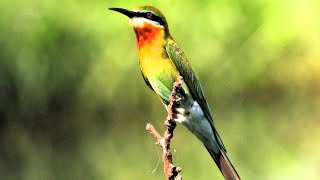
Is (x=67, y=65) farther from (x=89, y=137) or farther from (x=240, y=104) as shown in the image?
(x=240, y=104)

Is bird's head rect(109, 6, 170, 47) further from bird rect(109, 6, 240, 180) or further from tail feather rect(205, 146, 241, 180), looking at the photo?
tail feather rect(205, 146, 241, 180)

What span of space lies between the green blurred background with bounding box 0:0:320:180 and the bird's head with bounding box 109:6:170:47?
6882 millimetres

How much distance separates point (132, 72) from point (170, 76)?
8115mm

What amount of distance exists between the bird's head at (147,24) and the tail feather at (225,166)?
51cm

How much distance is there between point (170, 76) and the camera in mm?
4270

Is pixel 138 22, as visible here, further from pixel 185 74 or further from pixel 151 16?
pixel 185 74

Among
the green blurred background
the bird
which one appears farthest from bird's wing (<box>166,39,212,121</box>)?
the green blurred background

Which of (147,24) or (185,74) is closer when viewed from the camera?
(147,24)

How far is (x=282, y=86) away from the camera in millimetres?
14148

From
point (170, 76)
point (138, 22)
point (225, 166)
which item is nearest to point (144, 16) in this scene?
point (138, 22)

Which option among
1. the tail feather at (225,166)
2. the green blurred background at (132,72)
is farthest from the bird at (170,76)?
the green blurred background at (132,72)

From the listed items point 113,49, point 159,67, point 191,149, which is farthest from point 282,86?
point 159,67

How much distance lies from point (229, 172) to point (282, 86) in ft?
34.4

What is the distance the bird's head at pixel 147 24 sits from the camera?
393 centimetres
